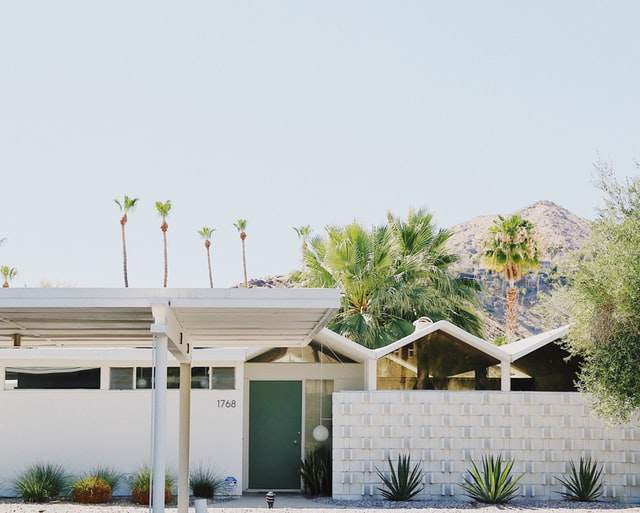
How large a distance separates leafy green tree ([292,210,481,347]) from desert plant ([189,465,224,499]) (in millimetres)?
6158

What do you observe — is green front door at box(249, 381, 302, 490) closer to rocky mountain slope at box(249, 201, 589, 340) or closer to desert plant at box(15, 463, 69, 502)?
desert plant at box(15, 463, 69, 502)

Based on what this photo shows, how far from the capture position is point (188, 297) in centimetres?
819

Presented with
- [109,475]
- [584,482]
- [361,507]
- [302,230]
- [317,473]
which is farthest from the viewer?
[302,230]

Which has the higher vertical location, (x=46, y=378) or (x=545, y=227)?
(x=545, y=227)

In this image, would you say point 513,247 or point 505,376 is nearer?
point 505,376

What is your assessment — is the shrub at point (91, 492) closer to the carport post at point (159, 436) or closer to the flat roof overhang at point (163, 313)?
the flat roof overhang at point (163, 313)

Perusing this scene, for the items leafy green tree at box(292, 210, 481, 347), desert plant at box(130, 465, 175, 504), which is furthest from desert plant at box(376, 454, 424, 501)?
leafy green tree at box(292, 210, 481, 347)

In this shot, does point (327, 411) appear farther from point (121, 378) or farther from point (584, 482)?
point (584, 482)

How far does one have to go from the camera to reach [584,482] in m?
16.9

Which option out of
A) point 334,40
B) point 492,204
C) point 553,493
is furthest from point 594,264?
point 492,204

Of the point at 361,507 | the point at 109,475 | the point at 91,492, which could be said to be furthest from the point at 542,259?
the point at 91,492

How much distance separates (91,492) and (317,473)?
395 cm

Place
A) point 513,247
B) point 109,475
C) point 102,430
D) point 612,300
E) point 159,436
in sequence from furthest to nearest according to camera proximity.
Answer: point 513,247 → point 102,430 → point 109,475 → point 612,300 → point 159,436

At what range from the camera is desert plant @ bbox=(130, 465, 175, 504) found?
16.4m
